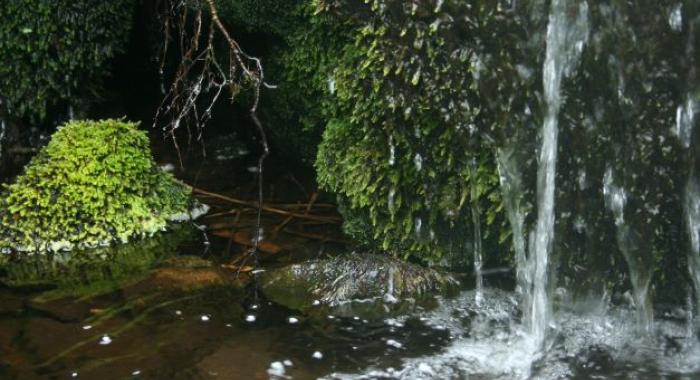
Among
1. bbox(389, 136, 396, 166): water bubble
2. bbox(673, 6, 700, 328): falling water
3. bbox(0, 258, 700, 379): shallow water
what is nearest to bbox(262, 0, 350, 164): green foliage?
bbox(389, 136, 396, 166): water bubble

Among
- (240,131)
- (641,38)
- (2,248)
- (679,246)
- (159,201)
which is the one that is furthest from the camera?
(240,131)

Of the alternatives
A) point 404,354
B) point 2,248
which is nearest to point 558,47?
point 404,354

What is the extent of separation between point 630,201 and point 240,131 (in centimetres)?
311

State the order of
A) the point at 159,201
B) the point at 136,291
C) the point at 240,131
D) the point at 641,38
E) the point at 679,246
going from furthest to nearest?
the point at 240,131 → the point at 159,201 → the point at 136,291 → the point at 679,246 → the point at 641,38

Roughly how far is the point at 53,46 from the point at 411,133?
254 centimetres

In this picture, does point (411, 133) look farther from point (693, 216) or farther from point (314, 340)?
point (693, 216)

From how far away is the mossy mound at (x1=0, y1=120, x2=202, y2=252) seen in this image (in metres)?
4.75

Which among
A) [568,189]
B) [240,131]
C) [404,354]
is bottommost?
[404,354]

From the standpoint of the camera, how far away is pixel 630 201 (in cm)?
395

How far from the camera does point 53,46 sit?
536 cm

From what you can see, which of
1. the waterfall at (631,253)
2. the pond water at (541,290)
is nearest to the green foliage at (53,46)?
the pond water at (541,290)

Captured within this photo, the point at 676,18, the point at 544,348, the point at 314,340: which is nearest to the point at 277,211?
the point at 314,340

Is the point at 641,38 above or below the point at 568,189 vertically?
above

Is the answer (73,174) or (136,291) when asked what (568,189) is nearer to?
(136,291)
